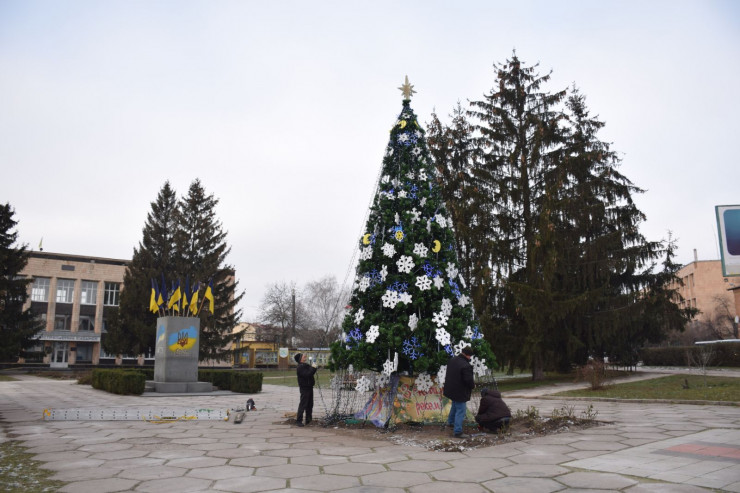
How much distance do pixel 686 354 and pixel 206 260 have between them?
32.6 m

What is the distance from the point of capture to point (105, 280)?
→ 57.0m

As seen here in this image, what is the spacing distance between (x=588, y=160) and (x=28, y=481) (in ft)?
76.9

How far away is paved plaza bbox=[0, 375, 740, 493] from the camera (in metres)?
5.08

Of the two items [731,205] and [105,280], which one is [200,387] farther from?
[105,280]

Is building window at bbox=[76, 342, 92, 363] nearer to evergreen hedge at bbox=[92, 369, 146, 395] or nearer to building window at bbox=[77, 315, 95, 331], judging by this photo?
building window at bbox=[77, 315, 95, 331]

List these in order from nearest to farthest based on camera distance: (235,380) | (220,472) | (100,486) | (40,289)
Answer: (100,486), (220,472), (235,380), (40,289)

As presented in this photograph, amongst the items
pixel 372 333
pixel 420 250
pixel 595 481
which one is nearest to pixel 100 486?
pixel 372 333

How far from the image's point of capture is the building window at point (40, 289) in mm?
53281

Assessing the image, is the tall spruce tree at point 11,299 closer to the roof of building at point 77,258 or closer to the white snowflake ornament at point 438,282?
the roof of building at point 77,258

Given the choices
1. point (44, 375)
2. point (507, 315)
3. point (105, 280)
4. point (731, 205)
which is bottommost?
point (44, 375)

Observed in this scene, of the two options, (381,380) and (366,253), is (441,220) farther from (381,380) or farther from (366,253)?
(381,380)

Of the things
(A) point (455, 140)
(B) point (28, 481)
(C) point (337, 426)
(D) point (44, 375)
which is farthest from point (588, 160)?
(D) point (44, 375)

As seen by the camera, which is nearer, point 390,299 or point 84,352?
point 390,299

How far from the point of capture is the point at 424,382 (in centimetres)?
900
